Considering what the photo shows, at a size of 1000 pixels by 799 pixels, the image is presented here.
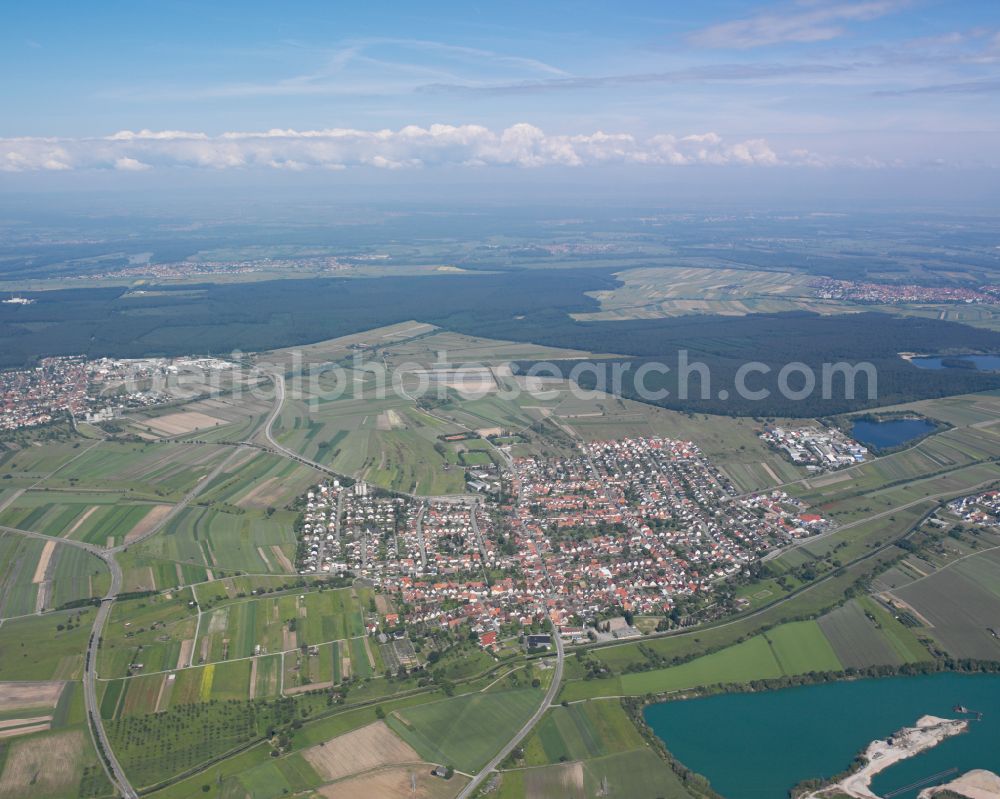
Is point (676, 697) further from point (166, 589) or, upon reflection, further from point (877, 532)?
point (166, 589)

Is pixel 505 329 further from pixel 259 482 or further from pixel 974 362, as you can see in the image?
pixel 974 362

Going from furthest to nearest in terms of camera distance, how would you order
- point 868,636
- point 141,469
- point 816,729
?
point 141,469, point 868,636, point 816,729

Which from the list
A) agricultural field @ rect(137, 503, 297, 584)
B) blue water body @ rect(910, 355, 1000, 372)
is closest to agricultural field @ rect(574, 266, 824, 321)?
blue water body @ rect(910, 355, 1000, 372)

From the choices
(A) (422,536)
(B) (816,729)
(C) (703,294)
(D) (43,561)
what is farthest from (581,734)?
(C) (703,294)

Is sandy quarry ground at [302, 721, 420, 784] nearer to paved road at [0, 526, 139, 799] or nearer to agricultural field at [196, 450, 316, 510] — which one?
paved road at [0, 526, 139, 799]

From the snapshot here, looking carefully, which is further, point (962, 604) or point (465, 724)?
point (962, 604)

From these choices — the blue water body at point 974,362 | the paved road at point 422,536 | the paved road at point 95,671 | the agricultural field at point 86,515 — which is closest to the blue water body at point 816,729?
the paved road at point 422,536

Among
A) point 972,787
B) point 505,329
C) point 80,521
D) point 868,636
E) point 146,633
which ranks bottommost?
point 972,787

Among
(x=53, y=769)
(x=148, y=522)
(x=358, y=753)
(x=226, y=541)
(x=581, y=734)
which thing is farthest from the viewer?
(x=148, y=522)
